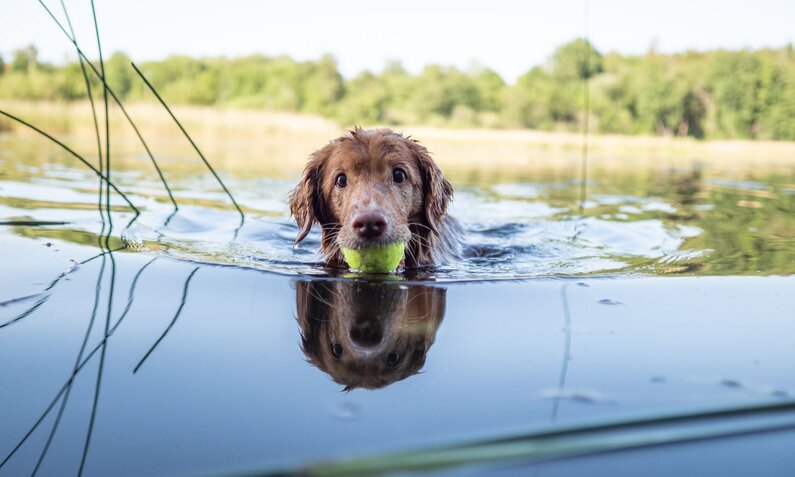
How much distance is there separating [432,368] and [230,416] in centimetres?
89

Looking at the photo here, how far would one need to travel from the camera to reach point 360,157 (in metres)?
5.52

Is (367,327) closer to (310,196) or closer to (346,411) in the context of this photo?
(346,411)

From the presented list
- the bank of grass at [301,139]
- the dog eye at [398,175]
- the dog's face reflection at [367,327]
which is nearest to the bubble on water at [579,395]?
the dog's face reflection at [367,327]

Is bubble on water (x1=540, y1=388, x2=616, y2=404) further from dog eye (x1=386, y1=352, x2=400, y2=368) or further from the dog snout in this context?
the dog snout

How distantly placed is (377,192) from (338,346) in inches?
90.4

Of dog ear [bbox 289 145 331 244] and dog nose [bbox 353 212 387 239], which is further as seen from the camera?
dog ear [bbox 289 145 331 244]

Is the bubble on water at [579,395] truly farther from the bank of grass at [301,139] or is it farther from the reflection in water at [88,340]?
the bank of grass at [301,139]

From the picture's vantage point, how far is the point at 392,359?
2.95 metres

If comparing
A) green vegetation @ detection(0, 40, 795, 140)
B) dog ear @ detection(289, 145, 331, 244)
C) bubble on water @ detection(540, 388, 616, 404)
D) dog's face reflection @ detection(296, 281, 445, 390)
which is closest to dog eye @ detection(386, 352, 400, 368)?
dog's face reflection @ detection(296, 281, 445, 390)

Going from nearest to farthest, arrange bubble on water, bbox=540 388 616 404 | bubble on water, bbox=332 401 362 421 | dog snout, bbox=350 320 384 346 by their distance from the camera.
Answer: bubble on water, bbox=332 401 362 421, bubble on water, bbox=540 388 616 404, dog snout, bbox=350 320 384 346

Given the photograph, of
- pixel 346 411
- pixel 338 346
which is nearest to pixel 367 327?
pixel 338 346

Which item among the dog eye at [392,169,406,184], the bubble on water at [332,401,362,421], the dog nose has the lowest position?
the bubble on water at [332,401,362,421]

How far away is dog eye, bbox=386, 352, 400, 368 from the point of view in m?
2.88

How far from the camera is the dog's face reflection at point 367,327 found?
2.81 metres
